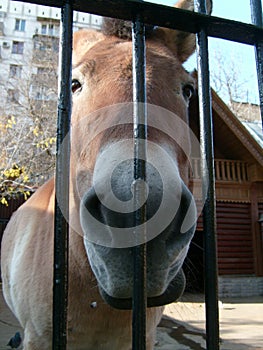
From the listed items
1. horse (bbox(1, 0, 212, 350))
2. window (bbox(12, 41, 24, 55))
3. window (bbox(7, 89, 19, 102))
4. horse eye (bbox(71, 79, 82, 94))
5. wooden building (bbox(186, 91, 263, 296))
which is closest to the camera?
horse (bbox(1, 0, 212, 350))

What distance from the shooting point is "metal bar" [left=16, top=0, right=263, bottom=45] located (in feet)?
3.46

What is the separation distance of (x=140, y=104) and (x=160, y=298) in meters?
0.76

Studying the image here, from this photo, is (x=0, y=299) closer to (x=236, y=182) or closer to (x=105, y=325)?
(x=105, y=325)

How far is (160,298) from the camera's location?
131cm

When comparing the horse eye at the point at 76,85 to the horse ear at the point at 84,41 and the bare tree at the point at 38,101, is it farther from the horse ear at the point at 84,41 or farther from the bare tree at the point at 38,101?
the bare tree at the point at 38,101

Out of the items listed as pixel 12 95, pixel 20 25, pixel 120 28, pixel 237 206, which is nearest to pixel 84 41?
pixel 120 28

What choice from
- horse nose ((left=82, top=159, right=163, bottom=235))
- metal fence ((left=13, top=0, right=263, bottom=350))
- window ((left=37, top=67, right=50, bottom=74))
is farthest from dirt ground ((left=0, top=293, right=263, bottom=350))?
window ((left=37, top=67, right=50, bottom=74))

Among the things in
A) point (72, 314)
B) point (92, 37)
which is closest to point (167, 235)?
point (72, 314)

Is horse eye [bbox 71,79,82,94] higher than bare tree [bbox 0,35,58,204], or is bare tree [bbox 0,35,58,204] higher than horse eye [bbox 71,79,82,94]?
bare tree [bbox 0,35,58,204]

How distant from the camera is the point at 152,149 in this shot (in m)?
1.31

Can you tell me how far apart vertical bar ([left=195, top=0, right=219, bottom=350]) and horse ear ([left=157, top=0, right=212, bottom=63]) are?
133 centimetres

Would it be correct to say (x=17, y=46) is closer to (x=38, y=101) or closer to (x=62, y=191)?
(x=38, y=101)

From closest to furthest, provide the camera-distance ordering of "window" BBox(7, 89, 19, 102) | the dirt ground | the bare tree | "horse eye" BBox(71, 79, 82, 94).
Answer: "horse eye" BBox(71, 79, 82, 94)
the dirt ground
the bare tree
"window" BBox(7, 89, 19, 102)

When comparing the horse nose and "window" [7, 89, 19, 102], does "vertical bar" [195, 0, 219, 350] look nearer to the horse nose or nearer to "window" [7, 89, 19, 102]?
the horse nose
